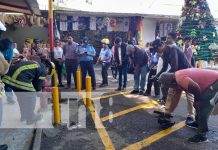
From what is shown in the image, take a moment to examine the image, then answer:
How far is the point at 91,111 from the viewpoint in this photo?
23.1 feet

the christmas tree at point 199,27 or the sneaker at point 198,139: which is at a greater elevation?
the christmas tree at point 199,27

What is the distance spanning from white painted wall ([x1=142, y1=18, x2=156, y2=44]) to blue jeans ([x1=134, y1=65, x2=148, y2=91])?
347 inches

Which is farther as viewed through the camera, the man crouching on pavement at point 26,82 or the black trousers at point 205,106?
the man crouching on pavement at point 26,82

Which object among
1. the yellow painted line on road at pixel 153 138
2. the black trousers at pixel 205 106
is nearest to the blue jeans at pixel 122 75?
the yellow painted line on road at pixel 153 138

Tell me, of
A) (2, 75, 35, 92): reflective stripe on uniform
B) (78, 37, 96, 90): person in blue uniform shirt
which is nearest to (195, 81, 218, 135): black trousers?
(2, 75, 35, 92): reflective stripe on uniform

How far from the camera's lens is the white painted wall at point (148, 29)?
17.6 metres

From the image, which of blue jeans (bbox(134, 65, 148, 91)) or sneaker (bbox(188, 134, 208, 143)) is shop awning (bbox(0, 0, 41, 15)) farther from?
sneaker (bbox(188, 134, 208, 143))

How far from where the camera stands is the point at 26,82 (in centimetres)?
558

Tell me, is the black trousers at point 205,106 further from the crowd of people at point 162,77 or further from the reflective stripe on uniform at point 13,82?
the reflective stripe on uniform at point 13,82

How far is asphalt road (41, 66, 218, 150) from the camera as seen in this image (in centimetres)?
500

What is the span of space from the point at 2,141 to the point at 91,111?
2.39 meters

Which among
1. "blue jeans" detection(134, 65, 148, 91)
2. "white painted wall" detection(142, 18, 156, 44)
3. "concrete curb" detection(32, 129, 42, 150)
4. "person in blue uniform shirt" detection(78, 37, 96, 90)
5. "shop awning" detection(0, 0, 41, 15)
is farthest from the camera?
"white painted wall" detection(142, 18, 156, 44)

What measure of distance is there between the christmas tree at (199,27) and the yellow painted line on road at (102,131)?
Result: 7608mm

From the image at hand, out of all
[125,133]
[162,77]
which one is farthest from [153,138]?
[162,77]
